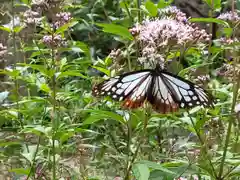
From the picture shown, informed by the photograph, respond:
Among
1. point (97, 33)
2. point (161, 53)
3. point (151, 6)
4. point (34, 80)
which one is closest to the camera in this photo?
point (161, 53)

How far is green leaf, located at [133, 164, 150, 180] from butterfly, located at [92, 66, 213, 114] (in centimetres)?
13

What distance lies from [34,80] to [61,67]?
0.61 feet

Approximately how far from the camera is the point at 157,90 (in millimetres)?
1050

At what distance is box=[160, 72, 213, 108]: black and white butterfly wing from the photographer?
3.49 ft

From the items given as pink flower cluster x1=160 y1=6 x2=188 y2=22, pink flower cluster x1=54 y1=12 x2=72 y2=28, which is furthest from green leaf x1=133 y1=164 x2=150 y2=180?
pink flower cluster x1=54 y1=12 x2=72 y2=28

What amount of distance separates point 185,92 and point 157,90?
0.07 metres

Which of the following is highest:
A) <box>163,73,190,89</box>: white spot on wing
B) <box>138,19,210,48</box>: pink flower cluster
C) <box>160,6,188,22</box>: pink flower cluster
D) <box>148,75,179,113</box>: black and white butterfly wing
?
<box>160,6,188,22</box>: pink flower cluster

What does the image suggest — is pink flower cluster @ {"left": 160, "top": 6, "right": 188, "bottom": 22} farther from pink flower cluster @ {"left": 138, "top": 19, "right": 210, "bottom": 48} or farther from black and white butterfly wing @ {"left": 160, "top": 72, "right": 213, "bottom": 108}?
black and white butterfly wing @ {"left": 160, "top": 72, "right": 213, "bottom": 108}

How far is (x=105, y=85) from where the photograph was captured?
3.65 feet

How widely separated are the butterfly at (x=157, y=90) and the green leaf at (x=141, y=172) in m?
0.13

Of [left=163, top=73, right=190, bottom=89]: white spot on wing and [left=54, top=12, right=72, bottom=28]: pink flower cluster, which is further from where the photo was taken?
[left=54, top=12, right=72, bottom=28]: pink flower cluster

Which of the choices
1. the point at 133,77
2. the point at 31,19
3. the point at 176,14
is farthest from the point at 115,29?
the point at 31,19

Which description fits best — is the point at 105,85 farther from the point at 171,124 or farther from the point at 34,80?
the point at 34,80

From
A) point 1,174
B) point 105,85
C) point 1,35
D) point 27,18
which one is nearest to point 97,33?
point 1,35
